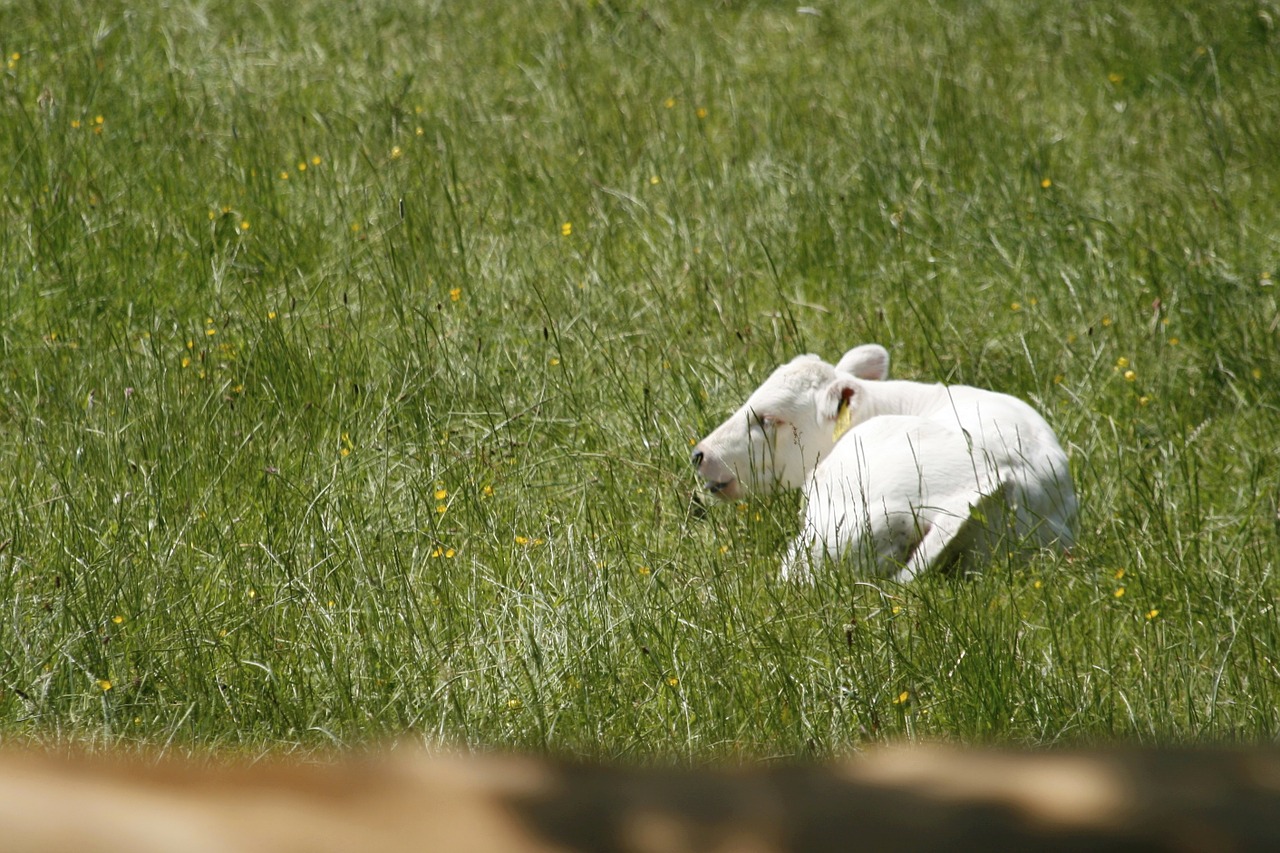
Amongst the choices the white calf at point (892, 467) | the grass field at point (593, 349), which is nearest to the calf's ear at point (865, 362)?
the white calf at point (892, 467)

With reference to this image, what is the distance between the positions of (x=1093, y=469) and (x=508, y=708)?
2.12m

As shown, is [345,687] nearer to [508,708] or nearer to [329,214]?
[508,708]

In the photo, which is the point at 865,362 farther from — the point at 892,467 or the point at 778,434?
the point at 892,467

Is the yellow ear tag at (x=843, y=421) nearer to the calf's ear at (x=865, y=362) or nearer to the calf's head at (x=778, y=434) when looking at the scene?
the calf's head at (x=778, y=434)

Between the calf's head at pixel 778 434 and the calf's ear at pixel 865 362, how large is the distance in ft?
0.55

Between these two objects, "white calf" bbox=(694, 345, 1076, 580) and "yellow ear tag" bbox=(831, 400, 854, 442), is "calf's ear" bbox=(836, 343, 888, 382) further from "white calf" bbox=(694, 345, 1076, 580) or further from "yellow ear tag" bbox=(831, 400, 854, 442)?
"yellow ear tag" bbox=(831, 400, 854, 442)

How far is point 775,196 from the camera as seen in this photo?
5.94 meters

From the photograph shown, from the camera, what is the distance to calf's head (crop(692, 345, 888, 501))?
13.0ft

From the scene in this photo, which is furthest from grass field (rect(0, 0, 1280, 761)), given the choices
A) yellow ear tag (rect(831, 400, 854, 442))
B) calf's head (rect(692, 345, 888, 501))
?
yellow ear tag (rect(831, 400, 854, 442))

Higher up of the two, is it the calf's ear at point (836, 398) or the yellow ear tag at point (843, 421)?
the calf's ear at point (836, 398)

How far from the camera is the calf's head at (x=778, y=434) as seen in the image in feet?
Answer: 13.0

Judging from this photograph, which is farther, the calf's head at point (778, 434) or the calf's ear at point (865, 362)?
the calf's ear at point (865, 362)

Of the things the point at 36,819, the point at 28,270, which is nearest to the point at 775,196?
the point at 28,270

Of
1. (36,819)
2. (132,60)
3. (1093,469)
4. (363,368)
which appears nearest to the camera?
(36,819)
